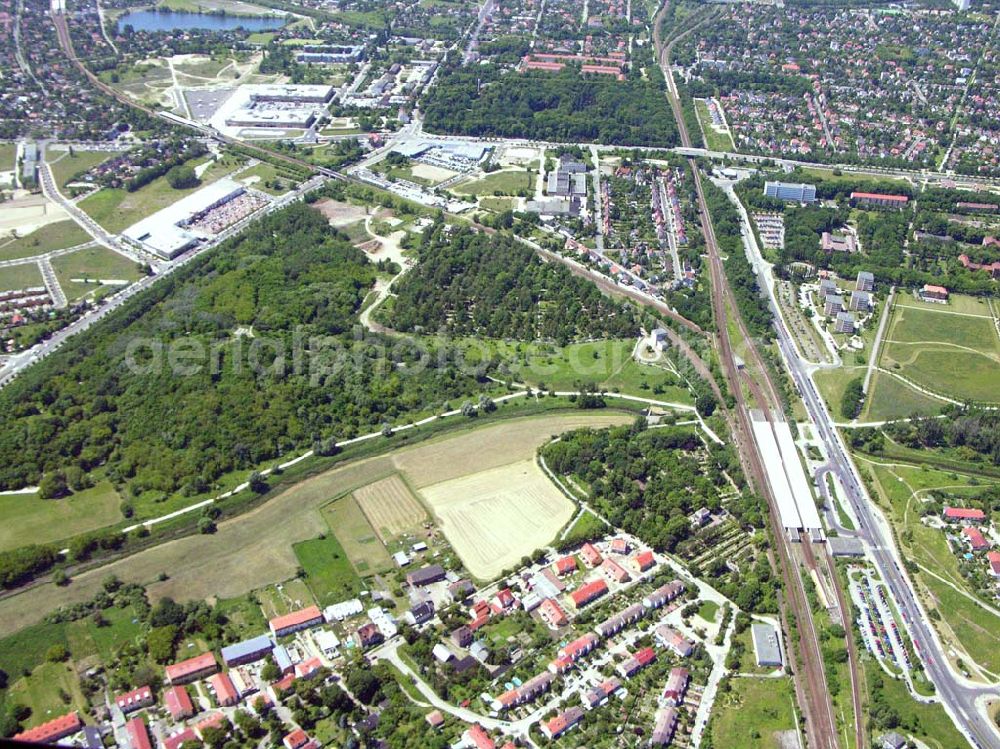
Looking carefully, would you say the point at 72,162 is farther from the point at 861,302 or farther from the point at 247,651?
the point at 861,302

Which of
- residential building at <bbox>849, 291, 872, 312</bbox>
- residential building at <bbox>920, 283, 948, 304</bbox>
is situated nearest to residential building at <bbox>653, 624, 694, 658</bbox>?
residential building at <bbox>849, 291, 872, 312</bbox>

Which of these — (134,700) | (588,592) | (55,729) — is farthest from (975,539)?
(55,729)

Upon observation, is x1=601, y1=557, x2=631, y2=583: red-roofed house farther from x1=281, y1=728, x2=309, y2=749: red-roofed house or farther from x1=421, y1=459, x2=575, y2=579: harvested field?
x1=281, y1=728, x2=309, y2=749: red-roofed house

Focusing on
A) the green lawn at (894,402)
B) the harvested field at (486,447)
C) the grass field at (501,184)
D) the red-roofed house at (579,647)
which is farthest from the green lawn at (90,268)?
the green lawn at (894,402)

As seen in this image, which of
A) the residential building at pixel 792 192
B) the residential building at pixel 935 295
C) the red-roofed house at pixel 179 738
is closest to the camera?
the red-roofed house at pixel 179 738

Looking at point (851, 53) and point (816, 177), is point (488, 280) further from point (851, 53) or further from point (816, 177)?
point (851, 53)

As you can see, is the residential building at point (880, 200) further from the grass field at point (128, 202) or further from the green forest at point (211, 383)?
the grass field at point (128, 202)
